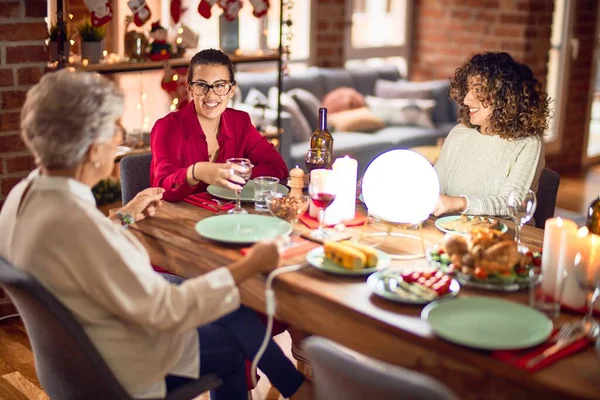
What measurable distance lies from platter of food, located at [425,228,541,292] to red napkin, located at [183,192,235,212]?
730 mm

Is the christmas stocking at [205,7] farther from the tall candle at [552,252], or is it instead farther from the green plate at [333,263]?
the tall candle at [552,252]

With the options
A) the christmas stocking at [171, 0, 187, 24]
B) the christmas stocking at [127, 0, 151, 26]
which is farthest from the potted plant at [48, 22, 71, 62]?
the christmas stocking at [171, 0, 187, 24]

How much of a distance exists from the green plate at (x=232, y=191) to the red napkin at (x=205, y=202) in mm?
22

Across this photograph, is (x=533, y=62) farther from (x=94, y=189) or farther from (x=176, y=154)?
(x=176, y=154)

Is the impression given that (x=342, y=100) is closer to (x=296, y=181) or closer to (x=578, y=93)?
(x=578, y=93)

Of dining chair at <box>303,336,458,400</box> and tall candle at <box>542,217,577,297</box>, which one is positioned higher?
tall candle at <box>542,217,577,297</box>

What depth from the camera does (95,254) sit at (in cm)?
162

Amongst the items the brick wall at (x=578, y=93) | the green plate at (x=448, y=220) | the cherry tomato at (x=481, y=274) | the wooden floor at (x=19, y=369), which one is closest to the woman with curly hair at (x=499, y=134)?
the green plate at (x=448, y=220)

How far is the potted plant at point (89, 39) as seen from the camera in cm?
356

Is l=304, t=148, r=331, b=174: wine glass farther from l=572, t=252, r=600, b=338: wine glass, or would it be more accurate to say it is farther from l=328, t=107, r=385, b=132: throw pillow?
l=328, t=107, r=385, b=132: throw pillow

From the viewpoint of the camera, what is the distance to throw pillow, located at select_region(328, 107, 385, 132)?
556 cm

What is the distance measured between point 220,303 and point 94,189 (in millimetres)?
2172

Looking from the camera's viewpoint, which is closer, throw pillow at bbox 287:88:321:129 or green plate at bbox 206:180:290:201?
green plate at bbox 206:180:290:201

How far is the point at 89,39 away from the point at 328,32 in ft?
8.88
